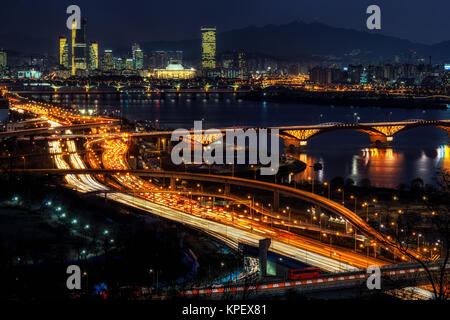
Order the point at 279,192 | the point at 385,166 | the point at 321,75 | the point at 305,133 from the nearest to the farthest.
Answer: the point at 279,192
the point at 385,166
the point at 305,133
the point at 321,75

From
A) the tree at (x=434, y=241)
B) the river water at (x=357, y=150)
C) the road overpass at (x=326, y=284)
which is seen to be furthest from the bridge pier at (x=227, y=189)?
the road overpass at (x=326, y=284)

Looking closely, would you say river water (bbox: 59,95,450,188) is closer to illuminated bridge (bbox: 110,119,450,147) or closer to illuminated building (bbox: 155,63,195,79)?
illuminated bridge (bbox: 110,119,450,147)

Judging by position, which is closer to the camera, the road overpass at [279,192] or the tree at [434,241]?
the tree at [434,241]

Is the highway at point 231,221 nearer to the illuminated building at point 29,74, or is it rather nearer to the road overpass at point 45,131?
the road overpass at point 45,131

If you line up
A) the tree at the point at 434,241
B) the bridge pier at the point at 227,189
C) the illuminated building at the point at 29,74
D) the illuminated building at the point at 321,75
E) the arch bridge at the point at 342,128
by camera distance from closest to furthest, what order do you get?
the tree at the point at 434,241 < the bridge pier at the point at 227,189 < the arch bridge at the point at 342,128 < the illuminated building at the point at 321,75 < the illuminated building at the point at 29,74

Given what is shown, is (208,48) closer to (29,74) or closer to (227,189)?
(29,74)

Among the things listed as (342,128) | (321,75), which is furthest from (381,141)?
(321,75)
